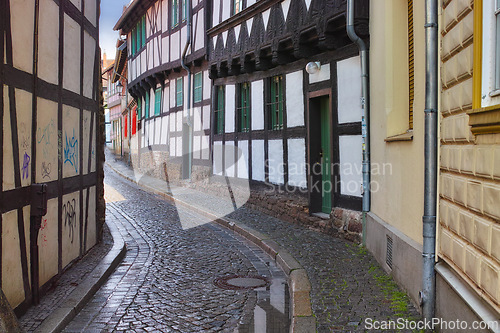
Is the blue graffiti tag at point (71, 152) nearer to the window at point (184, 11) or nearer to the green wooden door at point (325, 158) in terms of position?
the green wooden door at point (325, 158)

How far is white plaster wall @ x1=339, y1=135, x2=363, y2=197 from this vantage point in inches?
344

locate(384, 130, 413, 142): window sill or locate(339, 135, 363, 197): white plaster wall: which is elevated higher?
locate(384, 130, 413, 142): window sill

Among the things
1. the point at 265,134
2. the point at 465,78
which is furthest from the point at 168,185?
the point at 465,78

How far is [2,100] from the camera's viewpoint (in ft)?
14.9

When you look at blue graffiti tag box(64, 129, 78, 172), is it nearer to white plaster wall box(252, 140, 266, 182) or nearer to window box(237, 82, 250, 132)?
white plaster wall box(252, 140, 266, 182)

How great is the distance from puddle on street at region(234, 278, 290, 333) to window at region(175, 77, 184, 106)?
1368 centimetres

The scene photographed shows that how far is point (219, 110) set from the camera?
15609mm

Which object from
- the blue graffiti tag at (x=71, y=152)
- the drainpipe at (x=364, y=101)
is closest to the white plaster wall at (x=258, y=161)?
the drainpipe at (x=364, y=101)

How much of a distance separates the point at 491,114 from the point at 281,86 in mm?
8704

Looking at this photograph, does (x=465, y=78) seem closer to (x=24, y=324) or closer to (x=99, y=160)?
(x=24, y=324)

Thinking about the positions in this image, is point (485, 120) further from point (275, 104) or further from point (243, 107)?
point (243, 107)

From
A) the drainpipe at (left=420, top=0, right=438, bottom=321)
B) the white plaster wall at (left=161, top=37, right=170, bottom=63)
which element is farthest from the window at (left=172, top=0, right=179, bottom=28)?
the drainpipe at (left=420, top=0, right=438, bottom=321)

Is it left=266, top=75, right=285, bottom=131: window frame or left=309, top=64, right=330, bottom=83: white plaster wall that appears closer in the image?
left=309, top=64, right=330, bottom=83: white plaster wall

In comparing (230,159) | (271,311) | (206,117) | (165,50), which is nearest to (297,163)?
(230,159)
